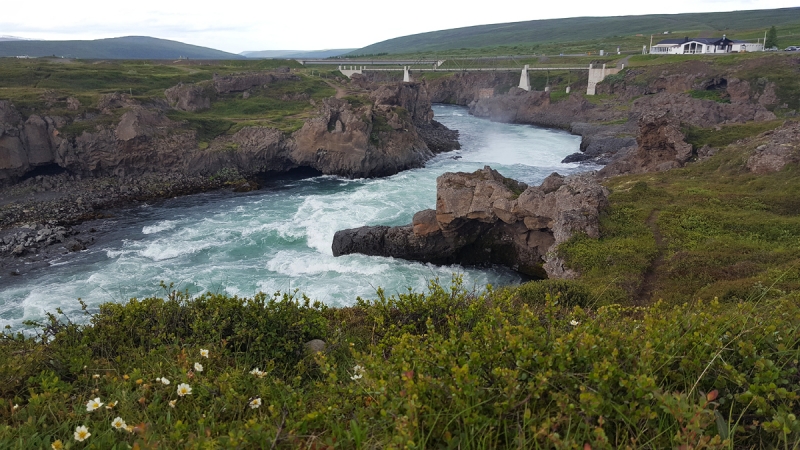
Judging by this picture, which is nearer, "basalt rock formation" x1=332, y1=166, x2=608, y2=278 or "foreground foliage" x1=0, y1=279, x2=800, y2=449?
"foreground foliage" x1=0, y1=279, x2=800, y2=449

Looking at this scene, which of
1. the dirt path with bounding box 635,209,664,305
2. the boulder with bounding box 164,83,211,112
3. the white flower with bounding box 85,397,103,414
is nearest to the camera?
the white flower with bounding box 85,397,103,414

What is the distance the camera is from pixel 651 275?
1806 centimetres

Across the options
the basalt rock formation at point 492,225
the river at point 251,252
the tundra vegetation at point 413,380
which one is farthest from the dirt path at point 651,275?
the tundra vegetation at point 413,380

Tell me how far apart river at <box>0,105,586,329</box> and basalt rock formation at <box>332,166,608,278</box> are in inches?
34.1

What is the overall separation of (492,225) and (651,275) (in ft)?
35.6

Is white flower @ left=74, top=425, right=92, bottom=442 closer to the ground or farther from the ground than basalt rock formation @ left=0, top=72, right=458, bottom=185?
farther from the ground

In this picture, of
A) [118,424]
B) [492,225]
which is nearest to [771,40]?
[492,225]

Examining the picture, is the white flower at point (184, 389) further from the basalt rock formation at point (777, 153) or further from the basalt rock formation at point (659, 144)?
the basalt rock formation at point (659, 144)

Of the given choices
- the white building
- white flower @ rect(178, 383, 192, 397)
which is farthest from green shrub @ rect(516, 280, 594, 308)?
the white building

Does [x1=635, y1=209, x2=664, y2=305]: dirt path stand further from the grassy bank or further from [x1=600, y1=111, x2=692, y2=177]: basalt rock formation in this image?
[x1=600, y1=111, x2=692, y2=177]: basalt rock formation

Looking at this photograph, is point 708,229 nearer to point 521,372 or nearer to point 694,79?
point 521,372

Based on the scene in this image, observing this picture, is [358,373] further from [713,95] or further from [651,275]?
[713,95]

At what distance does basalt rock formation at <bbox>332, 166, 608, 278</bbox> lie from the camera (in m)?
23.7

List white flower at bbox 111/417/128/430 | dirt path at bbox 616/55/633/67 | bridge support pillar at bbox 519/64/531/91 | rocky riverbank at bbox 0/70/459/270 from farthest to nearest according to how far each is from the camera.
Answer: bridge support pillar at bbox 519/64/531/91 < dirt path at bbox 616/55/633/67 < rocky riverbank at bbox 0/70/459/270 < white flower at bbox 111/417/128/430
